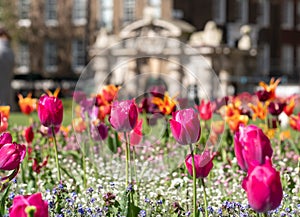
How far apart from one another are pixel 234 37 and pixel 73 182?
118 ft

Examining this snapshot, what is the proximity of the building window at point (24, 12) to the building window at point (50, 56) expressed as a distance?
5.81ft

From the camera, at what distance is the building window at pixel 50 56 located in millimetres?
44250

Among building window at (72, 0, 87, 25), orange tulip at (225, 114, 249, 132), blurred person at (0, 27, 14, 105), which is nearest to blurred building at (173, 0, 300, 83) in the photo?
building window at (72, 0, 87, 25)

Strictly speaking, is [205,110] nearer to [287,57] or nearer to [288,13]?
[287,57]

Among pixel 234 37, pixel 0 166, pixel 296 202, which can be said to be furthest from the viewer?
pixel 234 37

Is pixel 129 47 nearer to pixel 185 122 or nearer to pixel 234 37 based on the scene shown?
pixel 234 37

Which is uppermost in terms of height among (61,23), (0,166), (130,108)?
(61,23)

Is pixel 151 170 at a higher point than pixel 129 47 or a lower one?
lower

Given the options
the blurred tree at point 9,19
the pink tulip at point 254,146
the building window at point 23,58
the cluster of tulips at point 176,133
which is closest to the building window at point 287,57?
the building window at point 23,58

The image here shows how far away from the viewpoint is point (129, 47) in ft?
84.3

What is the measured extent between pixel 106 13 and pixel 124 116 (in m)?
37.5

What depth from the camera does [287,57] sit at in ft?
161

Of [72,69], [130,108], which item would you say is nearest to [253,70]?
[72,69]

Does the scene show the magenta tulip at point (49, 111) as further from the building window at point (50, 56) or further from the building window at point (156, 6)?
the building window at point (50, 56)
